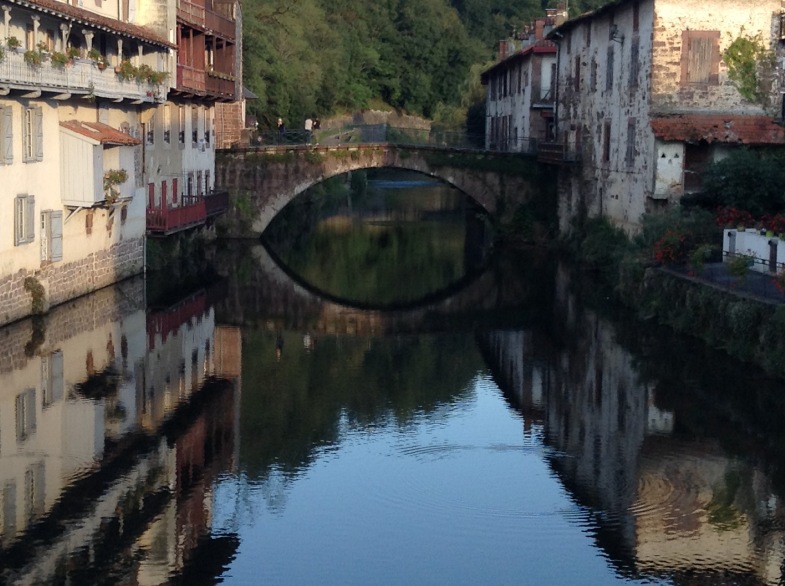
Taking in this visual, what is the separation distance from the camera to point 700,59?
45344 mm

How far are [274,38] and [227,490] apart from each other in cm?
7109

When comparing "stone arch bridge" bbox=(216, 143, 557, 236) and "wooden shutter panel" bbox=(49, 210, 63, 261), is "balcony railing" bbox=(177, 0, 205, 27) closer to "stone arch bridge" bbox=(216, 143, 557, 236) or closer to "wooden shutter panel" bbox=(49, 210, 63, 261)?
"stone arch bridge" bbox=(216, 143, 557, 236)

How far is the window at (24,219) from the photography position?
3459cm

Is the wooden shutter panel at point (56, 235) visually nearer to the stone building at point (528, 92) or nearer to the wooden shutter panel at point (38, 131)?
the wooden shutter panel at point (38, 131)

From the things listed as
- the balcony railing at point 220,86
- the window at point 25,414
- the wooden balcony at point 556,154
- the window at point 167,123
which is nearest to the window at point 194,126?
the balcony railing at point 220,86

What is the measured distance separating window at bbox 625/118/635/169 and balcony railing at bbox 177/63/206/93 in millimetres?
16300

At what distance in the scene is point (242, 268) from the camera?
52656 millimetres

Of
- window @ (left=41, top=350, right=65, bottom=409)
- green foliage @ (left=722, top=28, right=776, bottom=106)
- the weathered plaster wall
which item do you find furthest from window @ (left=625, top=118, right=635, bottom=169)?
window @ (left=41, top=350, right=65, bottom=409)

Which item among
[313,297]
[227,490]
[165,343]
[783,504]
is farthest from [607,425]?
[313,297]

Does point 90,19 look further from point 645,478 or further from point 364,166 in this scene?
point 364,166

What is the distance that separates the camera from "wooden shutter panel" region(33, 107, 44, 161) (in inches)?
1411

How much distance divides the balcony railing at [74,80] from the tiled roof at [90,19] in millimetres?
1157

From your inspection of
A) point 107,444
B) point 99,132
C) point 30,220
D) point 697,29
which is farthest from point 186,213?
point 107,444

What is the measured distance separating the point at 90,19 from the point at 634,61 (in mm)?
19484
